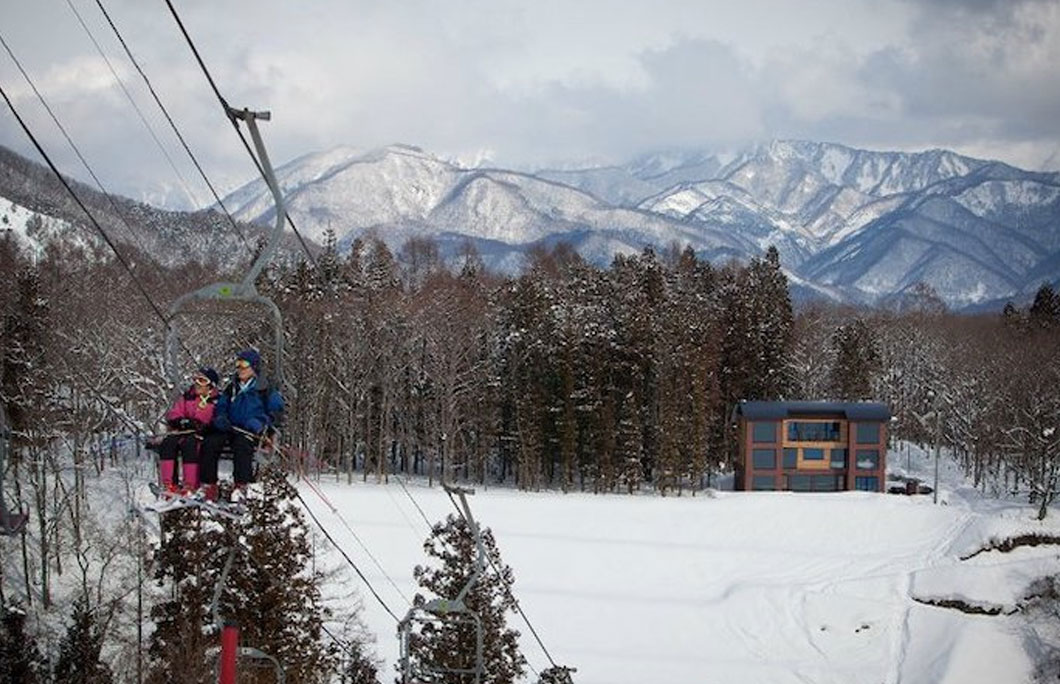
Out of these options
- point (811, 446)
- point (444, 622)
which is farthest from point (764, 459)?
point (444, 622)

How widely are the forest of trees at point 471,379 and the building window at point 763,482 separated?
271 centimetres

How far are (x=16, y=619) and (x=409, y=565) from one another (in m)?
14.1

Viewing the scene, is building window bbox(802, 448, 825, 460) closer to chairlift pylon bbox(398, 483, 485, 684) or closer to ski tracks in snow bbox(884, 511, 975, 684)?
ski tracks in snow bbox(884, 511, 975, 684)

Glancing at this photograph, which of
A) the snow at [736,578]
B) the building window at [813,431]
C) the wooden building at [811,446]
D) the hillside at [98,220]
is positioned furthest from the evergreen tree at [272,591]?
the hillside at [98,220]

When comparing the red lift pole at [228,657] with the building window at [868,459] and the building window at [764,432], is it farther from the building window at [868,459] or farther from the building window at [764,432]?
the building window at [868,459]

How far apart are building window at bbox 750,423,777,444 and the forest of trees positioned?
268cm

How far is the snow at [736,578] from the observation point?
28125 mm

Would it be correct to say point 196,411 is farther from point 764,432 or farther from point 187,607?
point 764,432

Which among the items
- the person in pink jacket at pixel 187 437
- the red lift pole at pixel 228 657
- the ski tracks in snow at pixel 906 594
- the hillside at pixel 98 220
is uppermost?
the hillside at pixel 98 220

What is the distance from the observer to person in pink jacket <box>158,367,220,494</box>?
399 inches

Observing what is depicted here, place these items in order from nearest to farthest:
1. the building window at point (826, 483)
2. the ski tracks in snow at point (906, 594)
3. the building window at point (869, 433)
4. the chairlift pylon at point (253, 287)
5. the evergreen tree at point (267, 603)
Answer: the chairlift pylon at point (253, 287) → the evergreen tree at point (267, 603) → the ski tracks in snow at point (906, 594) → the building window at point (826, 483) → the building window at point (869, 433)

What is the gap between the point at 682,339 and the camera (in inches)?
1880

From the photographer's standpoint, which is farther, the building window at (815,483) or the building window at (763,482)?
the building window at (815,483)

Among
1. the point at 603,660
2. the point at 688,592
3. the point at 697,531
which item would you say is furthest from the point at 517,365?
the point at 603,660
